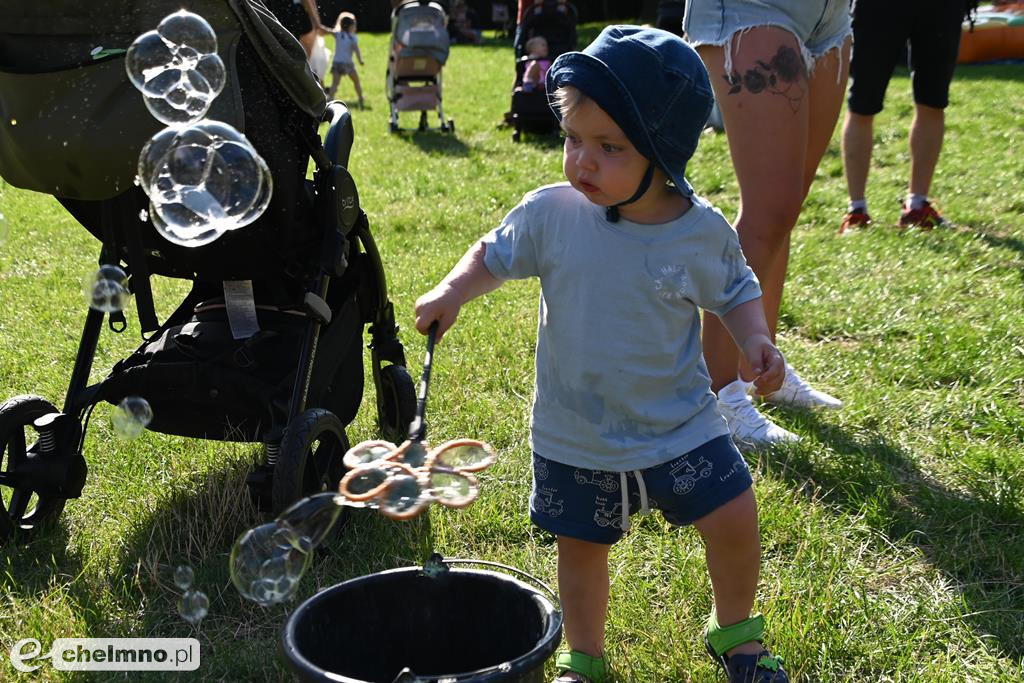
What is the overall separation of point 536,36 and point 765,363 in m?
7.81

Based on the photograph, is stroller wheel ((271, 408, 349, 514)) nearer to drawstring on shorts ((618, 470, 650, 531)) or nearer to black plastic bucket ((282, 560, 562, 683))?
black plastic bucket ((282, 560, 562, 683))

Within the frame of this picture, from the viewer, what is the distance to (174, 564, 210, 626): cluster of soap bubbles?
8.04 feet

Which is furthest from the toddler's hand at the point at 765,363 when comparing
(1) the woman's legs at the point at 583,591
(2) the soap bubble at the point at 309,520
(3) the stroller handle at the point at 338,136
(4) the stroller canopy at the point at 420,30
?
(4) the stroller canopy at the point at 420,30

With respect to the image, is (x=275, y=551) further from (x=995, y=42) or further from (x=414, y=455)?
(x=995, y=42)

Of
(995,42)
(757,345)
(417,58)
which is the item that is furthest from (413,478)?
(995,42)

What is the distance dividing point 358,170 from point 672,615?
5947 millimetres

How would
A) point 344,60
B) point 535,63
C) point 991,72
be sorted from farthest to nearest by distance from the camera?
point 991,72 < point 344,60 < point 535,63

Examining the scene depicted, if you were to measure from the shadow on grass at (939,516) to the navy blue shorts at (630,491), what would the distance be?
0.74 metres

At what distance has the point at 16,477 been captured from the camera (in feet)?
9.04

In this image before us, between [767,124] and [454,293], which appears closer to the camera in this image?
[454,293]

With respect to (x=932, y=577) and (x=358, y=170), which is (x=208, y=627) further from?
(x=358, y=170)

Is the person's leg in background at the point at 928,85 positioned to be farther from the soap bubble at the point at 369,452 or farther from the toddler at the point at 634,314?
the soap bubble at the point at 369,452

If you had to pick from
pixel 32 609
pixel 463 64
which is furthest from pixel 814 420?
pixel 463 64

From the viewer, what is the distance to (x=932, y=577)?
265 centimetres
